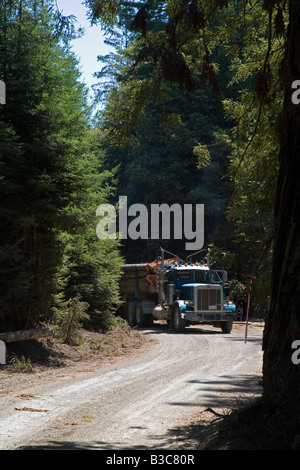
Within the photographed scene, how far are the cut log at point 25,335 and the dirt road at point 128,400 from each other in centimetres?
158

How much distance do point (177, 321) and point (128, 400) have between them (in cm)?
1540

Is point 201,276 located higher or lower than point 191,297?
higher

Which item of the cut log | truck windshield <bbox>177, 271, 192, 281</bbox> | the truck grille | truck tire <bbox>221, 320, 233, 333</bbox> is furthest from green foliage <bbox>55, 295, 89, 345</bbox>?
truck windshield <bbox>177, 271, 192, 281</bbox>

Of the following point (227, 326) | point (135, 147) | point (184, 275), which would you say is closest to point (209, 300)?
point (227, 326)

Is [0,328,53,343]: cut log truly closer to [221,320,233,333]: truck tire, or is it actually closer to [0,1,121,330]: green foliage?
[0,1,121,330]: green foliage

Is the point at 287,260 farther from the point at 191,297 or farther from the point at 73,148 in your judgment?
the point at 191,297

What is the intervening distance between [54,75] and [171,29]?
8.77 meters

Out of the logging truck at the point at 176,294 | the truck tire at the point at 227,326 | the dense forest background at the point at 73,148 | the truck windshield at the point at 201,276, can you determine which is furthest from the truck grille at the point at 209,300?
the dense forest background at the point at 73,148

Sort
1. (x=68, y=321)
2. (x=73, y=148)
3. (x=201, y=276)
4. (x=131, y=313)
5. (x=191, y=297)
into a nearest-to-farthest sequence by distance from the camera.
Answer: (x=73, y=148)
(x=68, y=321)
(x=191, y=297)
(x=201, y=276)
(x=131, y=313)

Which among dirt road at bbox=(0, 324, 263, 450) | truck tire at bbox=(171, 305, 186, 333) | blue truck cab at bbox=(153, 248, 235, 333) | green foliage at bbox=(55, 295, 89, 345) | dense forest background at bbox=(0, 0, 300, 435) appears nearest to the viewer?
dense forest background at bbox=(0, 0, 300, 435)

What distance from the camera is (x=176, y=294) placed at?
85.5ft

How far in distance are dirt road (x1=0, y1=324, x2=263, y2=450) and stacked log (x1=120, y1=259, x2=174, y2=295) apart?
11048mm

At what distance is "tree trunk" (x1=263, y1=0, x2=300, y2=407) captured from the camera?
6.70 metres
